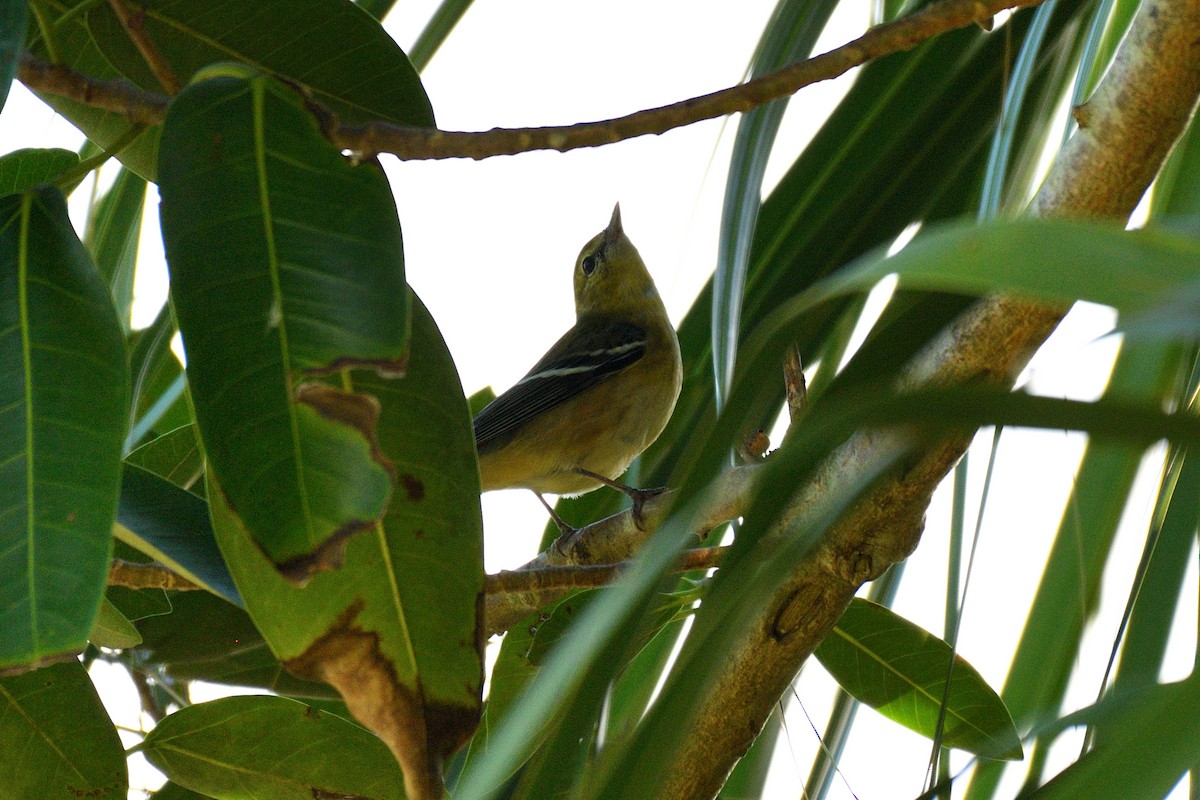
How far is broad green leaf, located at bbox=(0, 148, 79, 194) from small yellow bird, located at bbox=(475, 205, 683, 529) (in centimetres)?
203

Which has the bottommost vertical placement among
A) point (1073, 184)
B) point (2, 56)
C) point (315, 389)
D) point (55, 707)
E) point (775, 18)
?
point (55, 707)

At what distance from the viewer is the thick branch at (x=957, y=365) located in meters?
0.91

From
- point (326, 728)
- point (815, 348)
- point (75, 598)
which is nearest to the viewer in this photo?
point (75, 598)

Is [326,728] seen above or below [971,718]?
below

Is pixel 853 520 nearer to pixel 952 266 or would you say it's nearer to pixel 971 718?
pixel 971 718

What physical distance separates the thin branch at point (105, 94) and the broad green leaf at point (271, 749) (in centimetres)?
58

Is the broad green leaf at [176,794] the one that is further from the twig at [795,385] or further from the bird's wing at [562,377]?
the bird's wing at [562,377]

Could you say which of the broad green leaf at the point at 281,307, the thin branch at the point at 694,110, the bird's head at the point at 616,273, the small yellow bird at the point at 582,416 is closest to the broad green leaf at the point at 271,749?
the broad green leaf at the point at 281,307

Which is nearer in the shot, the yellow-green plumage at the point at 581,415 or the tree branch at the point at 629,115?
the tree branch at the point at 629,115

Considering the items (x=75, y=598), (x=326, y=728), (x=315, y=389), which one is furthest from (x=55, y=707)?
(x=315, y=389)

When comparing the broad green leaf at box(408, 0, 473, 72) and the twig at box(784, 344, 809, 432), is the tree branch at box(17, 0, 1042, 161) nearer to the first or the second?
the twig at box(784, 344, 809, 432)

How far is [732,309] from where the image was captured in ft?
3.49

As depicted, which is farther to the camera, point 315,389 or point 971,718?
point 971,718

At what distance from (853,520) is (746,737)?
245 mm
